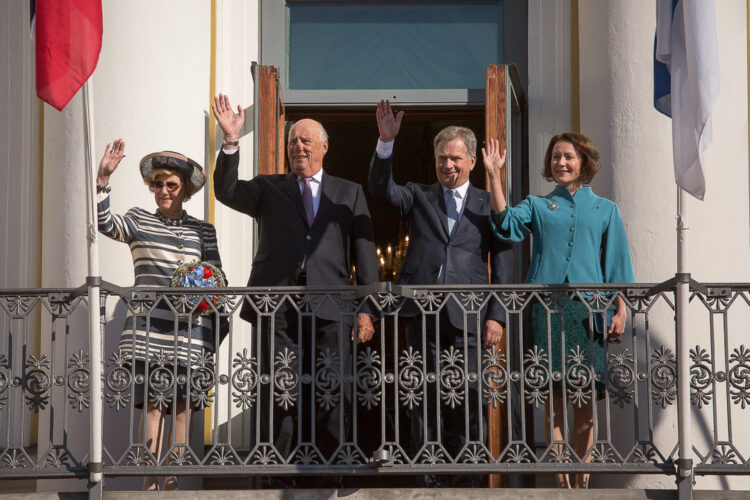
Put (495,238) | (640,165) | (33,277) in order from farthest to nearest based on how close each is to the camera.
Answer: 1. (33,277)
2. (640,165)
3. (495,238)

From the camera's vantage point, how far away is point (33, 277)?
10453mm

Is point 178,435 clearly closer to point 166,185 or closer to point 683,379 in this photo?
point 166,185

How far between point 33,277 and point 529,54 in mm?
4322

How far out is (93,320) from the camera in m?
7.83

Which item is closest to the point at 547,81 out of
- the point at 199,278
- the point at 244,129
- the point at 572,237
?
the point at 244,129

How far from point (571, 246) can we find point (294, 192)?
69.8 inches

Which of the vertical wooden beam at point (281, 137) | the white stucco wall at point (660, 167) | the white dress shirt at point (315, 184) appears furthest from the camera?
the vertical wooden beam at point (281, 137)

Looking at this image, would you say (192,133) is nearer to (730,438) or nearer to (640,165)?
(640,165)

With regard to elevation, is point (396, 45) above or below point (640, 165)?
above

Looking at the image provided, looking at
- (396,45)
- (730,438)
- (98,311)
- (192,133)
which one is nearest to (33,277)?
(192,133)

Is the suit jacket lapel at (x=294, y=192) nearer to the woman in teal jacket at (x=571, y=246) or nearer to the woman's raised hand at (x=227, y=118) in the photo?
the woman's raised hand at (x=227, y=118)

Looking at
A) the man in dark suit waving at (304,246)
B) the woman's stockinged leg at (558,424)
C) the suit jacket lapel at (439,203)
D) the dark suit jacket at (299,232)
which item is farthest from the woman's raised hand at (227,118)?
the woman's stockinged leg at (558,424)

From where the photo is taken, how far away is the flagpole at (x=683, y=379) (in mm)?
7684

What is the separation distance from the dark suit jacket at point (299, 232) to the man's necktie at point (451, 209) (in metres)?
0.50
